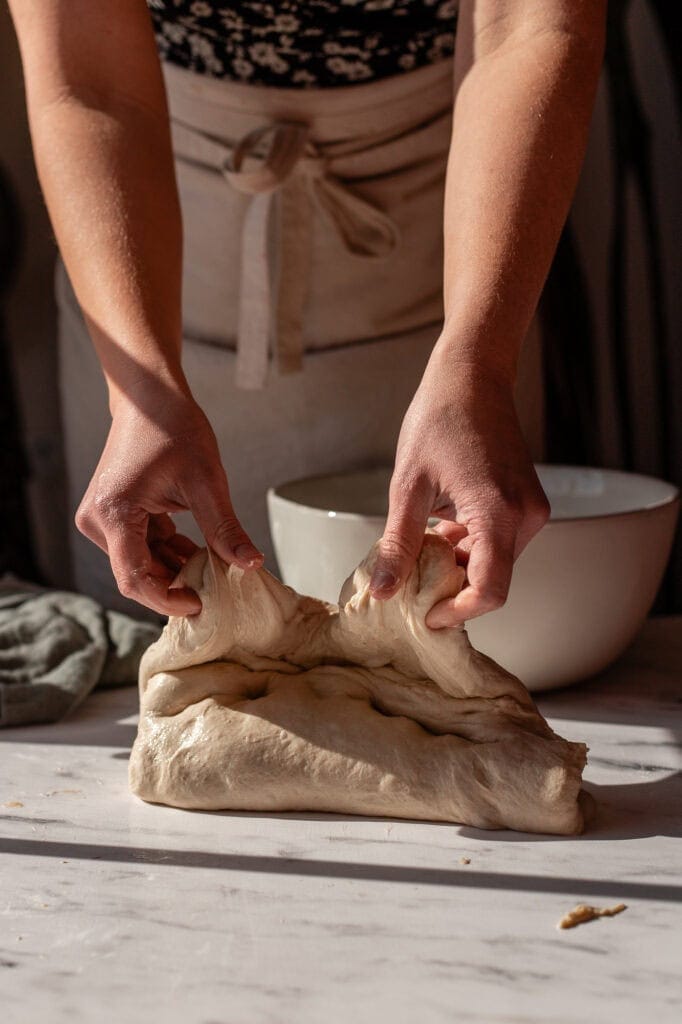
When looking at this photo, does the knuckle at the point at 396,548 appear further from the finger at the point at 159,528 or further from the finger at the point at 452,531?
the finger at the point at 159,528

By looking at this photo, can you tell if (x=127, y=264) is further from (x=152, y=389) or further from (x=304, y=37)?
(x=304, y=37)

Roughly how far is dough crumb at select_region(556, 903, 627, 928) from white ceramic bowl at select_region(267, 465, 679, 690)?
1.33 feet

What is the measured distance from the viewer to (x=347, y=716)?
3.37 ft

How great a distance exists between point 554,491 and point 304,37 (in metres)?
0.64

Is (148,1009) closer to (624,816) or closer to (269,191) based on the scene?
(624,816)

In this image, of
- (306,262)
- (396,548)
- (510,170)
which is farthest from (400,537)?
(306,262)

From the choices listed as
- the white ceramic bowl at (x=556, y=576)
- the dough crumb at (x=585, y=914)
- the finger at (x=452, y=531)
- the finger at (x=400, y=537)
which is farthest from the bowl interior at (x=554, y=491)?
the dough crumb at (x=585, y=914)

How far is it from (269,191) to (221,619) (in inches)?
26.1

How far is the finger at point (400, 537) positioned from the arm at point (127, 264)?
11cm

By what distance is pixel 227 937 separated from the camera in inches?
31.7

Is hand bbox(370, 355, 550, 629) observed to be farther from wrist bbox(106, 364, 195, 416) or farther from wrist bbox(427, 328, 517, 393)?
wrist bbox(106, 364, 195, 416)

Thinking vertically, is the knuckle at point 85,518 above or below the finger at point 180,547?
above

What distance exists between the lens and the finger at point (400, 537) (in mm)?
923

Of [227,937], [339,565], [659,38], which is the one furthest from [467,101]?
[659,38]
